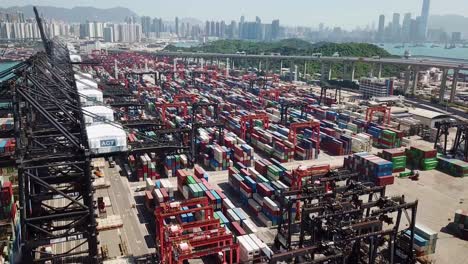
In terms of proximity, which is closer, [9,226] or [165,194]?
[9,226]

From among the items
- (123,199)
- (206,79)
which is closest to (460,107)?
(206,79)

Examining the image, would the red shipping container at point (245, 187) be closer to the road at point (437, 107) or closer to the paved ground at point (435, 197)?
the paved ground at point (435, 197)

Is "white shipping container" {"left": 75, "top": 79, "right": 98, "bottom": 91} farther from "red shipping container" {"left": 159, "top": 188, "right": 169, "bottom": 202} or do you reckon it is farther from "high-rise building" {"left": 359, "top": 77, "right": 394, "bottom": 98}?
"high-rise building" {"left": 359, "top": 77, "right": 394, "bottom": 98}

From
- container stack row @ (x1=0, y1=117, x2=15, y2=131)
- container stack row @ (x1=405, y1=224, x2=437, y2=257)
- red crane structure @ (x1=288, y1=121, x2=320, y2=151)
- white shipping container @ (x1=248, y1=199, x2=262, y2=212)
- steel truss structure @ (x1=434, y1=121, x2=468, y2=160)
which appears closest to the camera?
container stack row @ (x1=405, y1=224, x2=437, y2=257)

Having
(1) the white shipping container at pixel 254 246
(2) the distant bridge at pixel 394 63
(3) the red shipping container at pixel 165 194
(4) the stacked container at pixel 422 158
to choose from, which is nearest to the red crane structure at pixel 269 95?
(4) the stacked container at pixel 422 158

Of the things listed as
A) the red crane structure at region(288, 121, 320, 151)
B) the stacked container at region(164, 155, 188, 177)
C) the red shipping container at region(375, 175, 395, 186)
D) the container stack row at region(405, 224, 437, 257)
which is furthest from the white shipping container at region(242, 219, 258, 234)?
the red crane structure at region(288, 121, 320, 151)

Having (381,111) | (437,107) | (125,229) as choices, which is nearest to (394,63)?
(437,107)

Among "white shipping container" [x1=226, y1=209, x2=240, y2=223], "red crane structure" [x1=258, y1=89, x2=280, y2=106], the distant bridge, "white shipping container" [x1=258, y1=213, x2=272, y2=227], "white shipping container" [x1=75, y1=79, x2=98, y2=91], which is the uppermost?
the distant bridge

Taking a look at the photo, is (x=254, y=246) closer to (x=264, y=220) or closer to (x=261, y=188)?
(x=264, y=220)
